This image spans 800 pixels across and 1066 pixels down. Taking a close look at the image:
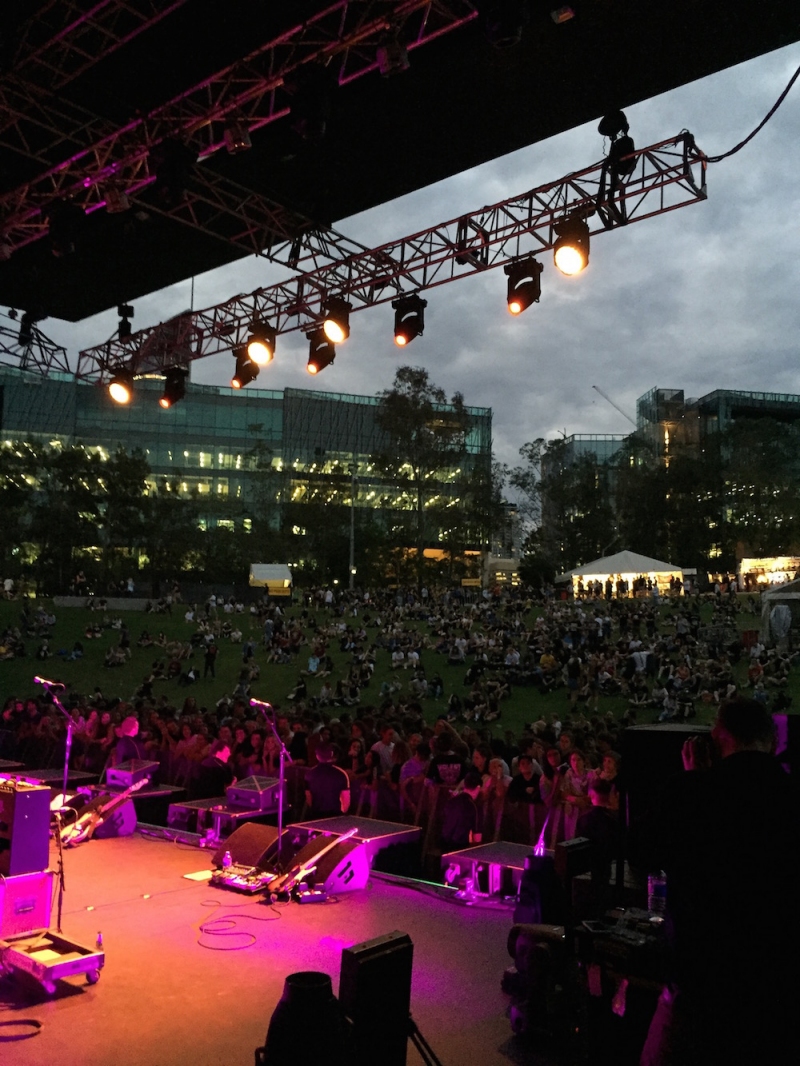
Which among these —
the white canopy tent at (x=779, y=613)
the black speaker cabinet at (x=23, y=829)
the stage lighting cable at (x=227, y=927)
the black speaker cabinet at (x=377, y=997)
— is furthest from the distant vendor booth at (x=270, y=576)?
the black speaker cabinet at (x=377, y=997)

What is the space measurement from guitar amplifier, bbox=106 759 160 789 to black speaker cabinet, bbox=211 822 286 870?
2911mm

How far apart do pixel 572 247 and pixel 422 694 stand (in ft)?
41.4

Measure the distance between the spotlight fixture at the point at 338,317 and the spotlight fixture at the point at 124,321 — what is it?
3746 millimetres

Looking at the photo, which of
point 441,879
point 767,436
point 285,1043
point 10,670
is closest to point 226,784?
point 441,879

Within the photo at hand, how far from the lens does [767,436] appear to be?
47188 mm

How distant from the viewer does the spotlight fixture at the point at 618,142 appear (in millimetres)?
7605

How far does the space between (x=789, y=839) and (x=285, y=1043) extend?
6.06 ft

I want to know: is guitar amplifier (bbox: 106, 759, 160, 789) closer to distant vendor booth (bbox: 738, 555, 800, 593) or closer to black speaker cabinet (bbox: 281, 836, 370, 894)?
black speaker cabinet (bbox: 281, 836, 370, 894)

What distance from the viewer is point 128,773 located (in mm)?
10172

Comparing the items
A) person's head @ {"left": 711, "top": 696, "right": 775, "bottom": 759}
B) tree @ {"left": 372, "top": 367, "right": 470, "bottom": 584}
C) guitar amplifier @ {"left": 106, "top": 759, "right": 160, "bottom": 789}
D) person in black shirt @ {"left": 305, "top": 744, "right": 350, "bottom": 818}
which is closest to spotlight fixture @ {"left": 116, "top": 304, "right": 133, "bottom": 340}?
guitar amplifier @ {"left": 106, "top": 759, "right": 160, "bottom": 789}

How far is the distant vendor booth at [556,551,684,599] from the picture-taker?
28188 millimetres

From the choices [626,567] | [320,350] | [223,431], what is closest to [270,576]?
[626,567]

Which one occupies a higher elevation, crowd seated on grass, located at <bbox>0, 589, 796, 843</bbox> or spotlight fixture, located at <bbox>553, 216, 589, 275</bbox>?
spotlight fixture, located at <bbox>553, 216, 589, 275</bbox>

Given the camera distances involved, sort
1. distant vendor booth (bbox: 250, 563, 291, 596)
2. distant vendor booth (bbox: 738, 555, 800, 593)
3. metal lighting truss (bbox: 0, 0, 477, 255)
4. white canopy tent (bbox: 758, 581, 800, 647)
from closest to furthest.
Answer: metal lighting truss (bbox: 0, 0, 477, 255) → white canopy tent (bbox: 758, 581, 800, 647) → distant vendor booth (bbox: 738, 555, 800, 593) → distant vendor booth (bbox: 250, 563, 291, 596)
